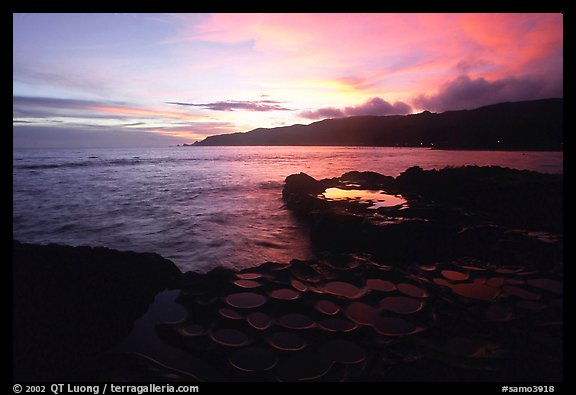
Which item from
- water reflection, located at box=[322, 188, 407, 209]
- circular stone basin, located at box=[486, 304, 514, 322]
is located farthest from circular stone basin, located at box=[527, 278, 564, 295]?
water reflection, located at box=[322, 188, 407, 209]

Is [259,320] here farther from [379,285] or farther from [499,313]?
[499,313]

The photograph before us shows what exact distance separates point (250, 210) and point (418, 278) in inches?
436

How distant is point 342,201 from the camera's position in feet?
46.7

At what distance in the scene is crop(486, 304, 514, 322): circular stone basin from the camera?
193 inches

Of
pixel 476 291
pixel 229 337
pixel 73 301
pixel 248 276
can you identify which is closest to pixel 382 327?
pixel 476 291

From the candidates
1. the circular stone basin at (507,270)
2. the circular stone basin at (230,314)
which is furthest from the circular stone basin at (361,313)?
the circular stone basin at (507,270)

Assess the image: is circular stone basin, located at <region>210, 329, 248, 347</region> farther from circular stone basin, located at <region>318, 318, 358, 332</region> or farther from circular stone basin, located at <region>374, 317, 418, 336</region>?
circular stone basin, located at <region>374, 317, 418, 336</region>

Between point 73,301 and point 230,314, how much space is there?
106 inches

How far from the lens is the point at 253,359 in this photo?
13.5ft

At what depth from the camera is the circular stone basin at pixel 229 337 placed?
4363mm

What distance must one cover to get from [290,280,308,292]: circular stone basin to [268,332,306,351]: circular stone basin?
1.27m

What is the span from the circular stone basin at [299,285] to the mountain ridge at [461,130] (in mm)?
73637

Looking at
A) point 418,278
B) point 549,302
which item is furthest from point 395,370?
point 549,302

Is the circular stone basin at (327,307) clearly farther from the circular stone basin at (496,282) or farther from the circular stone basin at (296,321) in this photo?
the circular stone basin at (496,282)
